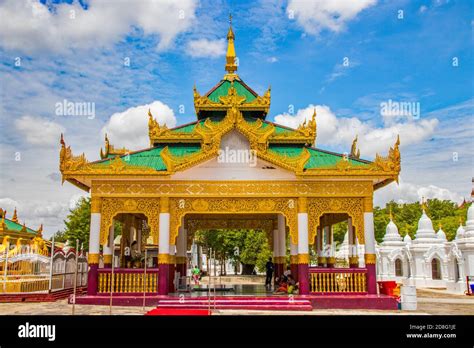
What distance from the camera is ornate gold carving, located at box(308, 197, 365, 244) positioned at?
54.9ft

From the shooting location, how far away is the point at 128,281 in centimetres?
1642

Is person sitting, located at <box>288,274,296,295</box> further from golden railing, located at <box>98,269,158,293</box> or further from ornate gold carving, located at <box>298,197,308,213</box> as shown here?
golden railing, located at <box>98,269,158,293</box>

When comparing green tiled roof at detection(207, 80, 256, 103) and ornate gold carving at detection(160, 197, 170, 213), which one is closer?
ornate gold carving at detection(160, 197, 170, 213)

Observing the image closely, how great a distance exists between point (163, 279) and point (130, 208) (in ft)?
9.38

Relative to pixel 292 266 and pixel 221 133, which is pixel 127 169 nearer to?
pixel 221 133

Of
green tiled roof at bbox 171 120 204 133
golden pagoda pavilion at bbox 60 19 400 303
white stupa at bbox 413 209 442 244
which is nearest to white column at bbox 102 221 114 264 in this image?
golden pagoda pavilion at bbox 60 19 400 303

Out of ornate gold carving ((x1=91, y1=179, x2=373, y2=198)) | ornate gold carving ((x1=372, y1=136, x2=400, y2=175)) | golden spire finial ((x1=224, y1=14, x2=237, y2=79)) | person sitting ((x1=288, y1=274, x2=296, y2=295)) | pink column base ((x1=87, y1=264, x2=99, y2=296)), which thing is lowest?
person sitting ((x1=288, y1=274, x2=296, y2=295))

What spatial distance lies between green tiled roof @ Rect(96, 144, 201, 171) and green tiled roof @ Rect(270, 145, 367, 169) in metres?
3.60

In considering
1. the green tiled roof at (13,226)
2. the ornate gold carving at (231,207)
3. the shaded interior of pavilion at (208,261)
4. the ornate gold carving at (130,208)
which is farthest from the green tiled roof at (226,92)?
the green tiled roof at (13,226)

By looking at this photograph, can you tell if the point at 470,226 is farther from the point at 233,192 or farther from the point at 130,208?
the point at 130,208

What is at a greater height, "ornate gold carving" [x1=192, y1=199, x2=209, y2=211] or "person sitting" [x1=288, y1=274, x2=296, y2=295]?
"ornate gold carving" [x1=192, y1=199, x2=209, y2=211]

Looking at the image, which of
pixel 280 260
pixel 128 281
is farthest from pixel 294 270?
pixel 128 281

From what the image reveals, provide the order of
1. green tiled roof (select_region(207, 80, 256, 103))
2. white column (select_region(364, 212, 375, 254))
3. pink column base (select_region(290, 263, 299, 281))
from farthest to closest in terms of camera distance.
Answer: green tiled roof (select_region(207, 80, 256, 103)), pink column base (select_region(290, 263, 299, 281)), white column (select_region(364, 212, 375, 254))
